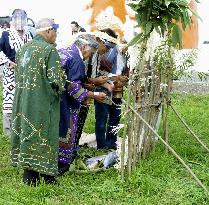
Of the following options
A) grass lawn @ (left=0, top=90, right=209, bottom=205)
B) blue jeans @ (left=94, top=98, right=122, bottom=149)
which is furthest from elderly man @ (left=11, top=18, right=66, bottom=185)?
blue jeans @ (left=94, top=98, right=122, bottom=149)

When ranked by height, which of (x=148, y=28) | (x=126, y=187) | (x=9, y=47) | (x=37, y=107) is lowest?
(x=126, y=187)

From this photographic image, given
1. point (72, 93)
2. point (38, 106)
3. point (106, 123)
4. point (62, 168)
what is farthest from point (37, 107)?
point (106, 123)

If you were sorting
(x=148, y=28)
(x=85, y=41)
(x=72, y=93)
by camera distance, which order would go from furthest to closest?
(x=85, y=41) < (x=72, y=93) < (x=148, y=28)

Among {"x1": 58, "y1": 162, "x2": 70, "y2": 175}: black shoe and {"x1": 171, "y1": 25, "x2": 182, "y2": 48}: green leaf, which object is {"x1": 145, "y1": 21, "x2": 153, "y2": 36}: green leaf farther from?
{"x1": 58, "y1": 162, "x2": 70, "y2": 175}: black shoe

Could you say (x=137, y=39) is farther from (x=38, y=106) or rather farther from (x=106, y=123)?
(x=106, y=123)

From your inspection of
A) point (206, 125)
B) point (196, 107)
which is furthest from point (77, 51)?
point (196, 107)

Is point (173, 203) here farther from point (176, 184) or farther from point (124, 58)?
point (124, 58)

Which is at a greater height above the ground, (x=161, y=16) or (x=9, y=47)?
(x=161, y=16)

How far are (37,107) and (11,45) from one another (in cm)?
232

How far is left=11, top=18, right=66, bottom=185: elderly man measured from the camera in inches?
185

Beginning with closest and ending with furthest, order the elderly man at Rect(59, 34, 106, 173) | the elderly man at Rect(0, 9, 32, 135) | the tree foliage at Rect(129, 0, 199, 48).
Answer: the tree foliage at Rect(129, 0, 199, 48) → the elderly man at Rect(59, 34, 106, 173) → the elderly man at Rect(0, 9, 32, 135)

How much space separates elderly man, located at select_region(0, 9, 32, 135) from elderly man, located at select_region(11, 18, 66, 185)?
1.95 metres

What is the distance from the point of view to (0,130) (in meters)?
7.52

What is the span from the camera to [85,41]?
208 inches
